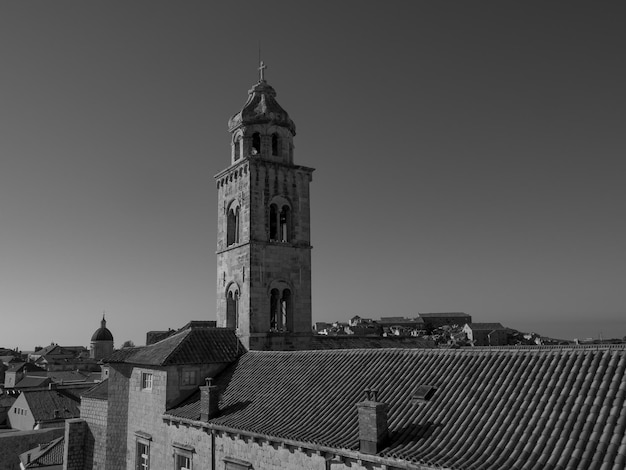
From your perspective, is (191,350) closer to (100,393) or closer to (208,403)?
(208,403)

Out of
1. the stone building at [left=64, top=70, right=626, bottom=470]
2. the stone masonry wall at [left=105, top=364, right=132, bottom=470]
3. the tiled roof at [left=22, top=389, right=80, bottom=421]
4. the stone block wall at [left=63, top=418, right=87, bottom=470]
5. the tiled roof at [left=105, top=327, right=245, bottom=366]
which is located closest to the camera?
the stone building at [left=64, top=70, right=626, bottom=470]

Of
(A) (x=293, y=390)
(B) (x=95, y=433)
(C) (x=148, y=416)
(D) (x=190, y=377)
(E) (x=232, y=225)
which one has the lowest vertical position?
(B) (x=95, y=433)

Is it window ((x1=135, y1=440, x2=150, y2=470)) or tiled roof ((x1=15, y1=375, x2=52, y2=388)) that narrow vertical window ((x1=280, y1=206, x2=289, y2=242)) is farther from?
tiled roof ((x1=15, y1=375, x2=52, y2=388))

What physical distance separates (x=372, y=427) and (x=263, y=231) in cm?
1676

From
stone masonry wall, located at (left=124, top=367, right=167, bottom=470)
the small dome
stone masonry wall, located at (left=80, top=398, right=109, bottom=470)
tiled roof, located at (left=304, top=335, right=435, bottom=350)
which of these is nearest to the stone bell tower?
tiled roof, located at (left=304, top=335, right=435, bottom=350)

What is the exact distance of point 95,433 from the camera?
2711 cm

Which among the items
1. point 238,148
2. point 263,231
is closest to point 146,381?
point 263,231

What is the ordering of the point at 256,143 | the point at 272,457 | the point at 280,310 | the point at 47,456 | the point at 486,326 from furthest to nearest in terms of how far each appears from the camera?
the point at 486,326
the point at 47,456
the point at 256,143
the point at 280,310
the point at 272,457

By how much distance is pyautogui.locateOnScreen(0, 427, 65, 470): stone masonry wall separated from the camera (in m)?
39.0

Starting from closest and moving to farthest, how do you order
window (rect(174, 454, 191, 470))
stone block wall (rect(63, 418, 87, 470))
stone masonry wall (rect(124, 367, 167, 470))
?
window (rect(174, 454, 191, 470)) → stone masonry wall (rect(124, 367, 167, 470)) → stone block wall (rect(63, 418, 87, 470))

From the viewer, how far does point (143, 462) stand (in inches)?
929

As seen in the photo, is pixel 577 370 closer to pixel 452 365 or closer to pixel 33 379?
pixel 452 365

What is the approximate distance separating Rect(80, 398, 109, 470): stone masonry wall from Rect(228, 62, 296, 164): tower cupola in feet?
48.3

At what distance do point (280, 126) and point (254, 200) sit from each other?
4.76 metres
